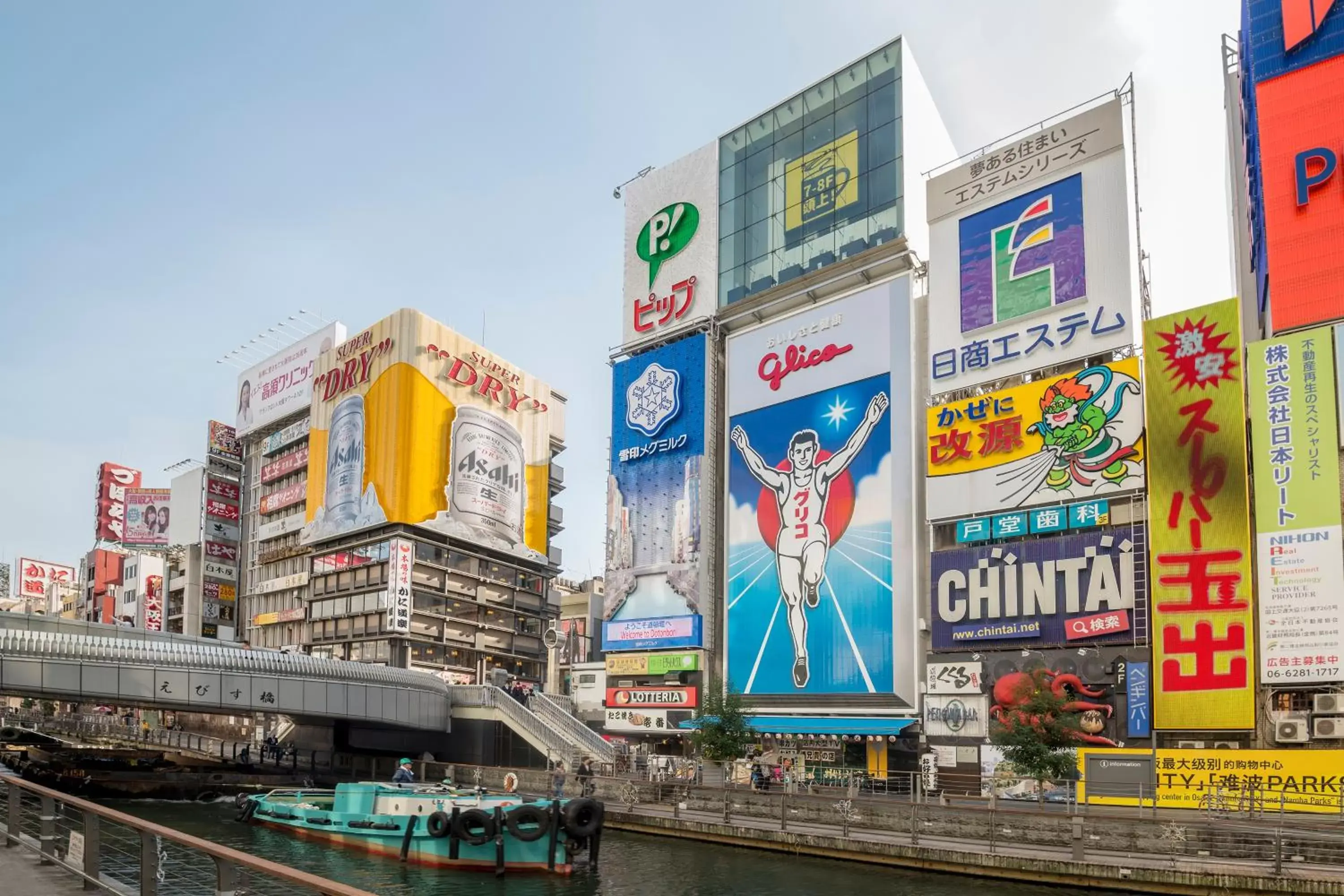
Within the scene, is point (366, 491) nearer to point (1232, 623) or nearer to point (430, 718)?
point (430, 718)

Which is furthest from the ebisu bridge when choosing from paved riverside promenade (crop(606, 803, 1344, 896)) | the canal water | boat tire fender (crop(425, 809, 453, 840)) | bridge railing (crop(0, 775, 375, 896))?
bridge railing (crop(0, 775, 375, 896))

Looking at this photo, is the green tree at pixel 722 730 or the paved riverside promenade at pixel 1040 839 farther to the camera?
the green tree at pixel 722 730

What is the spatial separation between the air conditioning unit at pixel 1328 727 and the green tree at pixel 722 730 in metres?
28.2

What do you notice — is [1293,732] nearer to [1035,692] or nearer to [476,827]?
[1035,692]

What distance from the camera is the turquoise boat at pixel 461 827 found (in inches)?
1471

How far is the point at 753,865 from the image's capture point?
38344 mm

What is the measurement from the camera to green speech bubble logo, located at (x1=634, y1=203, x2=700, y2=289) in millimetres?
87125

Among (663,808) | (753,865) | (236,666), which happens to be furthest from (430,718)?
(753,865)

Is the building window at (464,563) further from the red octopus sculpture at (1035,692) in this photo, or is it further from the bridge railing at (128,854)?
the bridge railing at (128,854)

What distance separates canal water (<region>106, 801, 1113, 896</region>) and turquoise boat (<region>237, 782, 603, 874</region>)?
0.51m

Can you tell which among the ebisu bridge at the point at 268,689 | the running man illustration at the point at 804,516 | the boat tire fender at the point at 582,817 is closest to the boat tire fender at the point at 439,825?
the boat tire fender at the point at 582,817

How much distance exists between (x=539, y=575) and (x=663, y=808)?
69.6m

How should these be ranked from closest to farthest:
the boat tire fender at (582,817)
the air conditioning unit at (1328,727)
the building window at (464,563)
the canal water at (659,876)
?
the canal water at (659,876), the boat tire fender at (582,817), the air conditioning unit at (1328,727), the building window at (464,563)

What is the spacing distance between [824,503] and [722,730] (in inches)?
612
